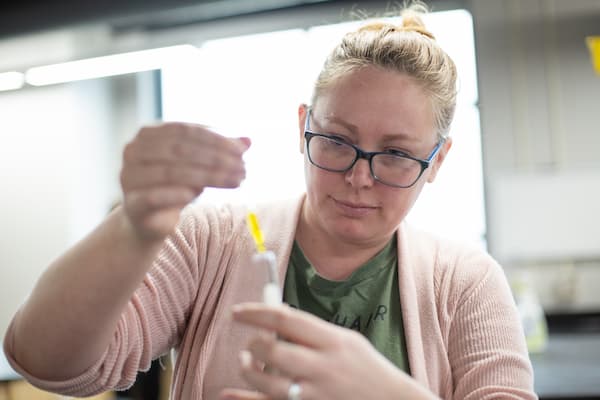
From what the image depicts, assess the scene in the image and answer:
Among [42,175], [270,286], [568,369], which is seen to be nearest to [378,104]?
[270,286]

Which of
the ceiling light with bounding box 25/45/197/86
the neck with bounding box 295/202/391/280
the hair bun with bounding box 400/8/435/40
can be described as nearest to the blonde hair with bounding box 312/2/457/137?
the hair bun with bounding box 400/8/435/40

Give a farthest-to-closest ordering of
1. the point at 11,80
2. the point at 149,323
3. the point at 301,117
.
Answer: the point at 11,80 → the point at 301,117 → the point at 149,323

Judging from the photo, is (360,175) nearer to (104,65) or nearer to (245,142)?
(245,142)

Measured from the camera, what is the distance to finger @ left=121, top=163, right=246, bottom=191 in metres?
0.71

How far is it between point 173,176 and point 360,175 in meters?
0.39

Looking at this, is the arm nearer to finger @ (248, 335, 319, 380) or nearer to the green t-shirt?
finger @ (248, 335, 319, 380)

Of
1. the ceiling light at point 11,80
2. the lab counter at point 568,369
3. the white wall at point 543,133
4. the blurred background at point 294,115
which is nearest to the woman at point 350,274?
the lab counter at point 568,369

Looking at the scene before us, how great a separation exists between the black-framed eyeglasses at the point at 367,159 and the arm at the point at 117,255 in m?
0.30

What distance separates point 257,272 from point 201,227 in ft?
0.44

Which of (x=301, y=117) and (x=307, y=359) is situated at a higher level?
(x=301, y=117)

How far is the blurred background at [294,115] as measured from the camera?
415cm

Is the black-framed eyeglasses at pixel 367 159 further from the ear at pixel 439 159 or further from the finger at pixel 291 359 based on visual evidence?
the finger at pixel 291 359

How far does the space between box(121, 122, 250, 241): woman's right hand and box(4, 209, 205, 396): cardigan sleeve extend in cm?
26

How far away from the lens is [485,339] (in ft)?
3.45
